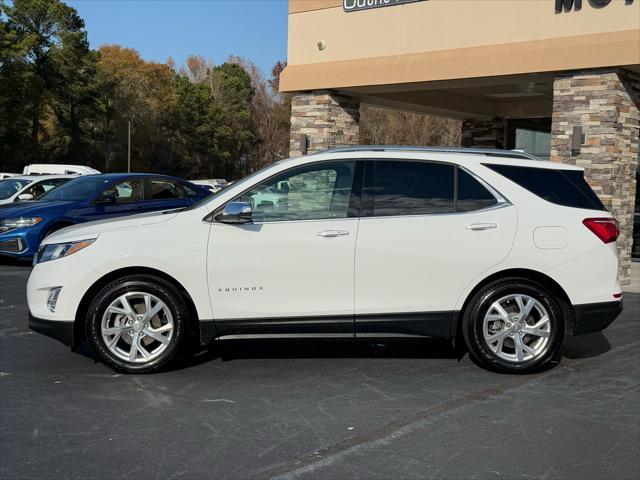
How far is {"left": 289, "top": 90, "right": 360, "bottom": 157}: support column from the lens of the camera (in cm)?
1496

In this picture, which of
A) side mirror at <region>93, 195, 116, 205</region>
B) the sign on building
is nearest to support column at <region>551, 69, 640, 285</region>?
the sign on building

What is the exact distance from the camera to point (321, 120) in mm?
15000

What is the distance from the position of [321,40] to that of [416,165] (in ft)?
30.2

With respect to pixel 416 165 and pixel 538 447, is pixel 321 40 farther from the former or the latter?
pixel 538 447

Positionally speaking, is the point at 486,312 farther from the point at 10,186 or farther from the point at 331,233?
the point at 10,186

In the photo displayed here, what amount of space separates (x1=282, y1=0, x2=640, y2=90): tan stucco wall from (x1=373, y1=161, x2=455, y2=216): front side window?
6354 millimetres

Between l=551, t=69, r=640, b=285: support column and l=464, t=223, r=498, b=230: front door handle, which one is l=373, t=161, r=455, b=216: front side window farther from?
l=551, t=69, r=640, b=285: support column

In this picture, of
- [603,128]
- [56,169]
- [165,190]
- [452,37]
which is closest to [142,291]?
[165,190]

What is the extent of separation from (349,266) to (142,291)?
166cm

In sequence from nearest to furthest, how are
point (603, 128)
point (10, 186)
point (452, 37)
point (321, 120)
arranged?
point (603, 128)
point (452, 37)
point (321, 120)
point (10, 186)

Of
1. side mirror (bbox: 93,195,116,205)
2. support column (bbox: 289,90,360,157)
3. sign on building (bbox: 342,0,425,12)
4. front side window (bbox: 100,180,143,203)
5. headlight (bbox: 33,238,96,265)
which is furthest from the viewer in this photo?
support column (bbox: 289,90,360,157)

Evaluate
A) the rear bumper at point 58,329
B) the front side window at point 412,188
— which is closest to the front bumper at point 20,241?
the rear bumper at point 58,329

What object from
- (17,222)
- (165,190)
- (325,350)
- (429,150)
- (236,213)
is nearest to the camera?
(236,213)

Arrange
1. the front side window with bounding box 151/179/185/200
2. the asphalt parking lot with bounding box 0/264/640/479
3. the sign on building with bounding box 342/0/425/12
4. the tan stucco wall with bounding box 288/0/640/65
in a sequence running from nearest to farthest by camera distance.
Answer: the asphalt parking lot with bounding box 0/264/640/479, the tan stucco wall with bounding box 288/0/640/65, the front side window with bounding box 151/179/185/200, the sign on building with bounding box 342/0/425/12
